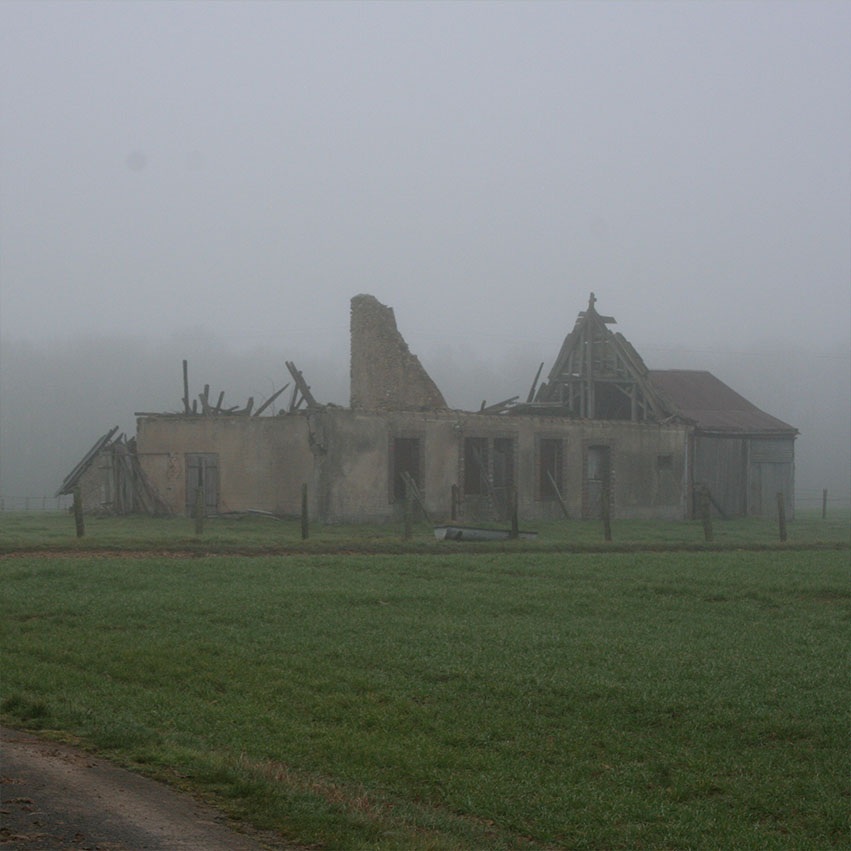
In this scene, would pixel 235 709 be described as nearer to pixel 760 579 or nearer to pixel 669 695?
pixel 669 695

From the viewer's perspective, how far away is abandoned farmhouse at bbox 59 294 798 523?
32469 mm

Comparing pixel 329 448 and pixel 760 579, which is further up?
pixel 329 448

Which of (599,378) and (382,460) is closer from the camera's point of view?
(382,460)

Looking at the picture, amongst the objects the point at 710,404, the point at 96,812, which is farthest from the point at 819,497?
Result: the point at 96,812

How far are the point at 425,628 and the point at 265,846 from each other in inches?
271

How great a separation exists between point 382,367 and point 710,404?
14.2 m

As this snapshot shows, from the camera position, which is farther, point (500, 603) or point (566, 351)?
point (566, 351)

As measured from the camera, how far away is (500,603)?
15469mm

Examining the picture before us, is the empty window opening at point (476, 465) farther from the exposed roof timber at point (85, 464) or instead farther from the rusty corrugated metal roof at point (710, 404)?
the exposed roof timber at point (85, 464)

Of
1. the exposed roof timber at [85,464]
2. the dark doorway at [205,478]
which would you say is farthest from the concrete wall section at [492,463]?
the exposed roof timber at [85,464]

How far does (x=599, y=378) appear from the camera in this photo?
41156 millimetres

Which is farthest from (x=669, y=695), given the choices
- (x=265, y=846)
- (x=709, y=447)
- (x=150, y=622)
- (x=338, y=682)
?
(x=709, y=447)

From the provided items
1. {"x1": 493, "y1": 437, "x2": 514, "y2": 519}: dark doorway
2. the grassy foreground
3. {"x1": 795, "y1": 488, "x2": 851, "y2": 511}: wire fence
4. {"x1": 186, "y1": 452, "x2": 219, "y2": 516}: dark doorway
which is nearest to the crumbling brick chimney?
{"x1": 493, "y1": 437, "x2": 514, "y2": 519}: dark doorway

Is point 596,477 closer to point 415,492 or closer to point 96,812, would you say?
point 415,492
